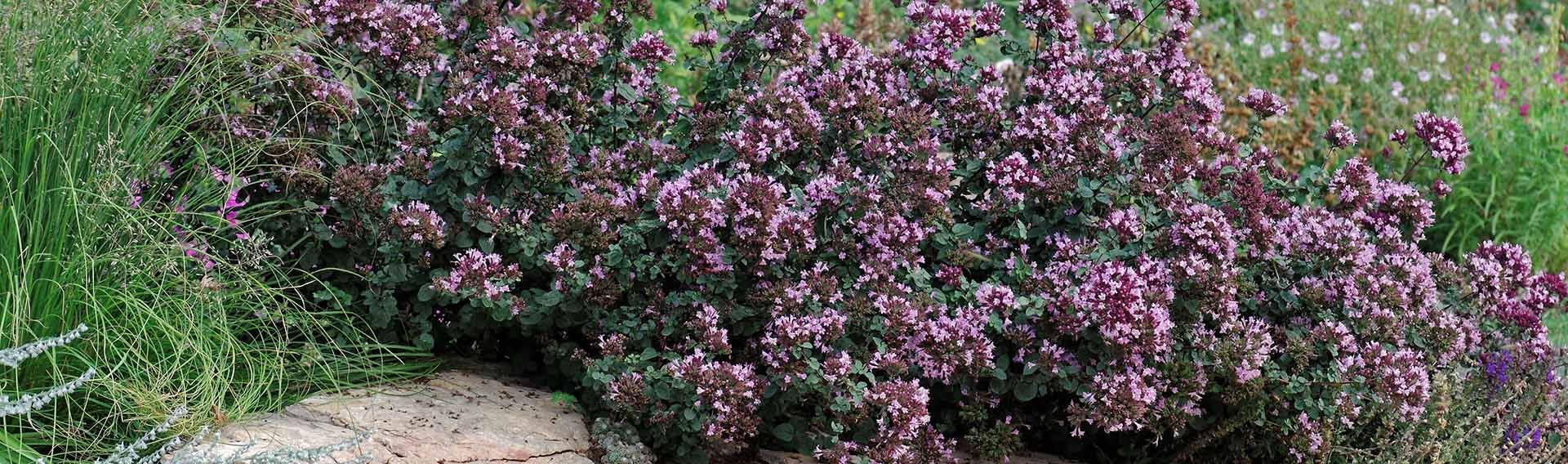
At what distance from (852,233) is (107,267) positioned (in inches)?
66.8

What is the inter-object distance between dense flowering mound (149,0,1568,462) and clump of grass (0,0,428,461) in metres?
0.24

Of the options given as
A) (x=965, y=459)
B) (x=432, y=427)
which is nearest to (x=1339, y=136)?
(x=965, y=459)

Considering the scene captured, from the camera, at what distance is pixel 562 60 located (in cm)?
344

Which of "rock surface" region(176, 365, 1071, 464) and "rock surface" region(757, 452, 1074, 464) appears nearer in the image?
"rock surface" region(176, 365, 1071, 464)

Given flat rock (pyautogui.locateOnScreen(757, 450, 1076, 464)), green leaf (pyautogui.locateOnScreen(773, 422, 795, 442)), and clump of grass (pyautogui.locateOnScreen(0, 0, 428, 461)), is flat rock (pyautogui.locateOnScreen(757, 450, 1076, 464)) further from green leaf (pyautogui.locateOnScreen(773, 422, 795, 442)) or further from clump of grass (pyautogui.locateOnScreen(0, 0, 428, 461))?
clump of grass (pyautogui.locateOnScreen(0, 0, 428, 461))

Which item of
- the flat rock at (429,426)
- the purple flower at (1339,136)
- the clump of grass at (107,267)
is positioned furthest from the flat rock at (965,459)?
the purple flower at (1339,136)

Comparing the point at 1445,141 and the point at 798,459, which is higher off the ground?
the point at 1445,141

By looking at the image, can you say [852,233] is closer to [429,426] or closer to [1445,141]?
[429,426]

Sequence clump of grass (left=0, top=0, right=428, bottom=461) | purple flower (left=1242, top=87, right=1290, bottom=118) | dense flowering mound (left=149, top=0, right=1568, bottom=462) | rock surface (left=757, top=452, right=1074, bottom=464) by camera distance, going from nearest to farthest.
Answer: clump of grass (left=0, top=0, right=428, bottom=461), dense flowering mound (left=149, top=0, right=1568, bottom=462), rock surface (left=757, top=452, right=1074, bottom=464), purple flower (left=1242, top=87, right=1290, bottom=118)

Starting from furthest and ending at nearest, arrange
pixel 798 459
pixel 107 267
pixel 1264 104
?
pixel 1264 104 < pixel 798 459 < pixel 107 267

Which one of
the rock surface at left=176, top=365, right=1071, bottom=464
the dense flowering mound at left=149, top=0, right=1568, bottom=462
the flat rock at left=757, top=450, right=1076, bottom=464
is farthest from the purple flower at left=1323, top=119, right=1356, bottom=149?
the rock surface at left=176, top=365, right=1071, bottom=464

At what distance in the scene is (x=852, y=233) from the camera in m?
3.38

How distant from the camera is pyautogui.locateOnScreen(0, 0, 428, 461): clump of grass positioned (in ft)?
9.93

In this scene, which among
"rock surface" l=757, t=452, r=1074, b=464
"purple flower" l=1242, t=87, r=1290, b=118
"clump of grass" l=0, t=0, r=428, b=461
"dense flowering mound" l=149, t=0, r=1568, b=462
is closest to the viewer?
"clump of grass" l=0, t=0, r=428, b=461
